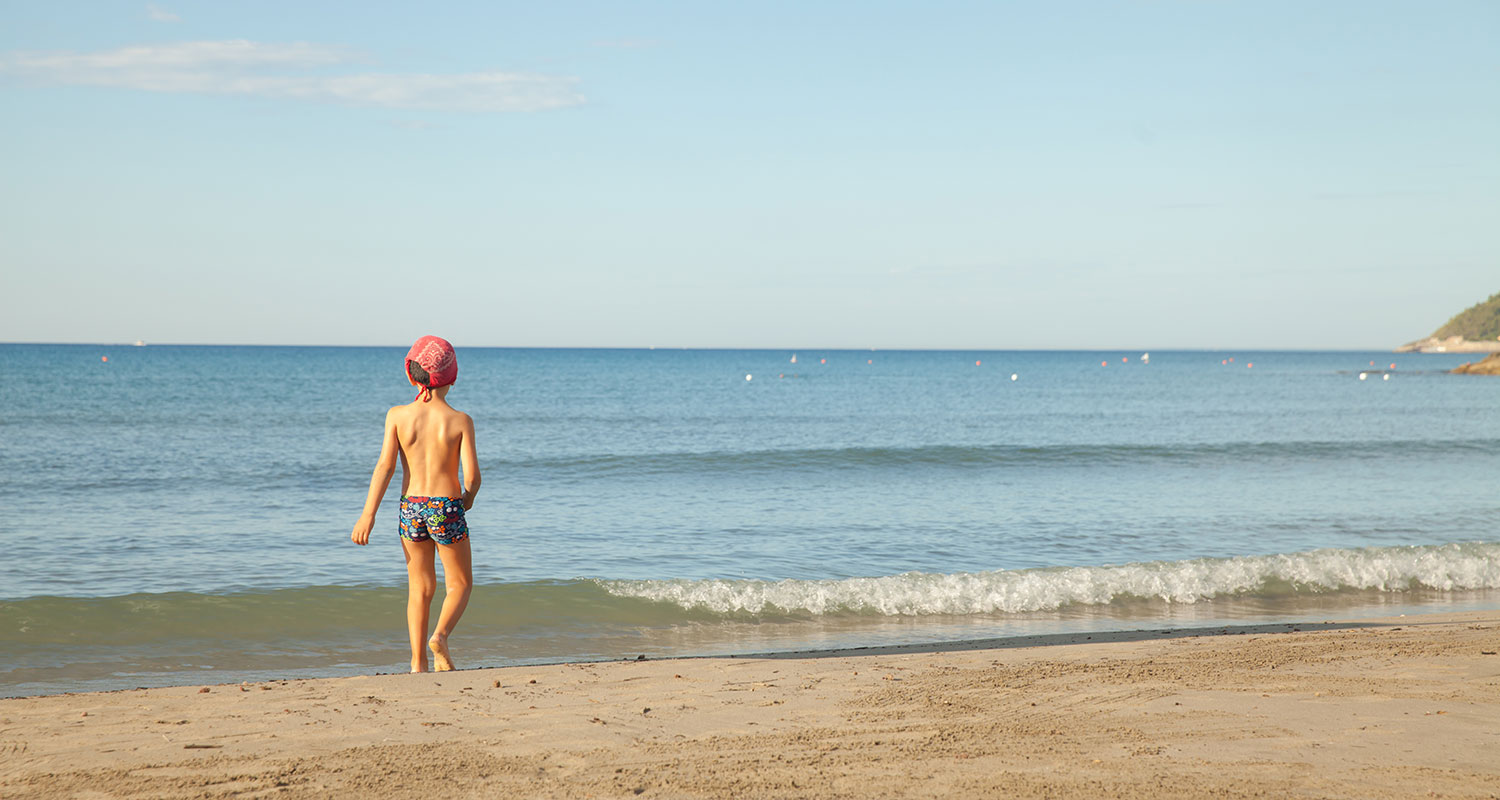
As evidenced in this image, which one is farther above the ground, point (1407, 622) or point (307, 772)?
point (307, 772)

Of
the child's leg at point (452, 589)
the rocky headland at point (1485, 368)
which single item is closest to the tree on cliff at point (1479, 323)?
the rocky headland at point (1485, 368)

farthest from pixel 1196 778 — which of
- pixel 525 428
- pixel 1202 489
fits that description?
pixel 525 428

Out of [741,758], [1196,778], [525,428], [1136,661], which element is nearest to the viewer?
[1196,778]

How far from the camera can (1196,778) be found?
13.1 ft

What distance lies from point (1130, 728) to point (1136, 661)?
167 centimetres

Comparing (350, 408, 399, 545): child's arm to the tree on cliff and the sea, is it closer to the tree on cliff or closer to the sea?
the sea

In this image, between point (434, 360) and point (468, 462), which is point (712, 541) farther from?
point (434, 360)

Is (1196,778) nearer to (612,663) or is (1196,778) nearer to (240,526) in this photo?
(612,663)

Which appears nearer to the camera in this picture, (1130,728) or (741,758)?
(741,758)

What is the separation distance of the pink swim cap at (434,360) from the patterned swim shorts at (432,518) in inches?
23.4

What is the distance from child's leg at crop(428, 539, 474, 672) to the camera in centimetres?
571

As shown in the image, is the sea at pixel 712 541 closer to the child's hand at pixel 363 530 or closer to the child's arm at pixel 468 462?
the child's hand at pixel 363 530

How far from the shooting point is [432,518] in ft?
18.4

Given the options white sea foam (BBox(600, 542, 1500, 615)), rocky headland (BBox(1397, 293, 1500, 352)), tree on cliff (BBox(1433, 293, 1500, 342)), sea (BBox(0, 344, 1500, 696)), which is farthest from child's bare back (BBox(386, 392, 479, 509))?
tree on cliff (BBox(1433, 293, 1500, 342))
